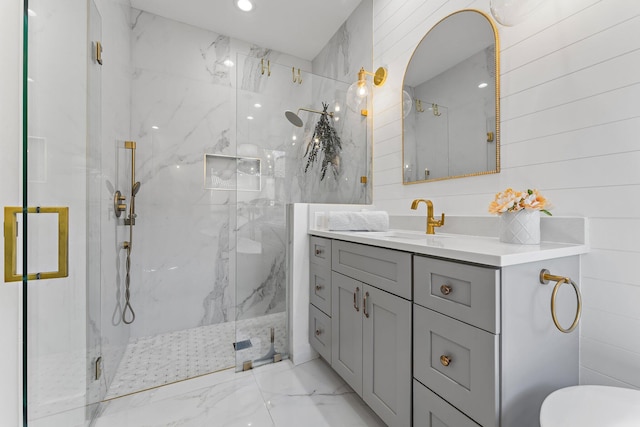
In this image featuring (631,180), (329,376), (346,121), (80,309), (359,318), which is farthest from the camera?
(346,121)

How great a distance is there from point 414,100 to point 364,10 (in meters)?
1.10

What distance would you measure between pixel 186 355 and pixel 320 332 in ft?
3.45

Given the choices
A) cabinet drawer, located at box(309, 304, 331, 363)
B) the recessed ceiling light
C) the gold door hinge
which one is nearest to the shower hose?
the gold door hinge

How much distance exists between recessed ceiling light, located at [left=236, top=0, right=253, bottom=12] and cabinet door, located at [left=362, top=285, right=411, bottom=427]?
2.37 meters

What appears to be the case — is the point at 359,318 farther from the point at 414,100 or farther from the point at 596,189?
the point at 414,100

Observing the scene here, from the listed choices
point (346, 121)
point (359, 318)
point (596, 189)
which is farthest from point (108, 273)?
point (596, 189)

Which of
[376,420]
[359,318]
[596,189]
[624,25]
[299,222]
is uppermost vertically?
[624,25]

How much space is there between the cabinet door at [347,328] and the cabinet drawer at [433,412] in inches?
14.5

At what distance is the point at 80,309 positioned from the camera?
1166mm

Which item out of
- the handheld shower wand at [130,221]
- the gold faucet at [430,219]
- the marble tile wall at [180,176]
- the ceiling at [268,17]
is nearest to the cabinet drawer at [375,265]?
the gold faucet at [430,219]

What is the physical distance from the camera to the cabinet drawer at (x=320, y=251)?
1.63 meters
